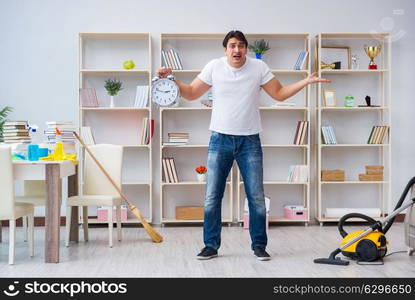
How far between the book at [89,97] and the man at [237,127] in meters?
2.23

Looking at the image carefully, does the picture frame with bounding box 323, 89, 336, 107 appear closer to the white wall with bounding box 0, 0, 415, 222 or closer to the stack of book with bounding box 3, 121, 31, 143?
the white wall with bounding box 0, 0, 415, 222

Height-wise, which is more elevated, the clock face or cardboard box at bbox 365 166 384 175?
the clock face

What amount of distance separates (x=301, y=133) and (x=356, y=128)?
0.71 m

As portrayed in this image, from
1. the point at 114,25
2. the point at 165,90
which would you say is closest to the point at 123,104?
the point at 114,25

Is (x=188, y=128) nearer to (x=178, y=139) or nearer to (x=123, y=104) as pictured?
(x=178, y=139)

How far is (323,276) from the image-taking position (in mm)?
3877

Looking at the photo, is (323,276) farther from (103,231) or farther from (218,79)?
(103,231)

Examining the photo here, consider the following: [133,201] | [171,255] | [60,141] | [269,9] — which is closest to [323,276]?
[171,255]

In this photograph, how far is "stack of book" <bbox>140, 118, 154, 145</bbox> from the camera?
6.46m

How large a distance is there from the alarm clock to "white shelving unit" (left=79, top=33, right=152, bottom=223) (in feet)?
6.36

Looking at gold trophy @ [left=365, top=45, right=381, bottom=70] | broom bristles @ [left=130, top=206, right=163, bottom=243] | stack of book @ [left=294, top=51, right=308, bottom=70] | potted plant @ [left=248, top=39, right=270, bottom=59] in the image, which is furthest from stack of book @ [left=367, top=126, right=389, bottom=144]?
broom bristles @ [left=130, top=206, right=163, bottom=243]

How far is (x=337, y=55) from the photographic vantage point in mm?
6777

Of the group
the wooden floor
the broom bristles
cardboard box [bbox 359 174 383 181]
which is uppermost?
cardboard box [bbox 359 174 383 181]

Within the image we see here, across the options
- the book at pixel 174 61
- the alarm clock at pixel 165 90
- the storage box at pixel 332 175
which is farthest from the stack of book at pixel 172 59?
the storage box at pixel 332 175
